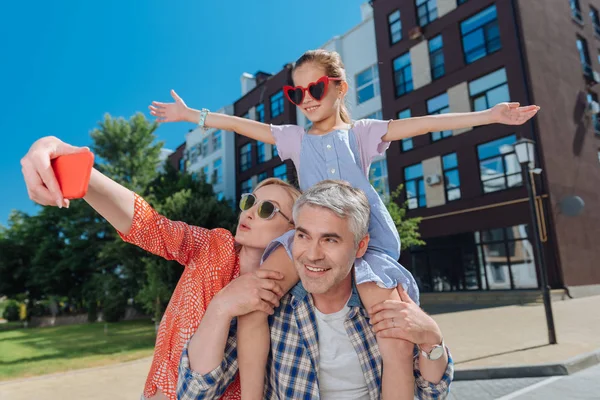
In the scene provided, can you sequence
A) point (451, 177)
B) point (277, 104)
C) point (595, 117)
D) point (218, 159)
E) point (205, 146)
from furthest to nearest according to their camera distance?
1. point (205, 146)
2. point (218, 159)
3. point (277, 104)
4. point (595, 117)
5. point (451, 177)

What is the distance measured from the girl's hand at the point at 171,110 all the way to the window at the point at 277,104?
105 ft

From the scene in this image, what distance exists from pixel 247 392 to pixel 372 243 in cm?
105

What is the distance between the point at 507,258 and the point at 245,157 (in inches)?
958

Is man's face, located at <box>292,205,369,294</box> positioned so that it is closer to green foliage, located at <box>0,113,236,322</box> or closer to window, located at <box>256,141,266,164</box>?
green foliage, located at <box>0,113,236,322</box>

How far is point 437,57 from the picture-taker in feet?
81.1

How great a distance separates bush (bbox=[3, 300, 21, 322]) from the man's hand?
1884 inches

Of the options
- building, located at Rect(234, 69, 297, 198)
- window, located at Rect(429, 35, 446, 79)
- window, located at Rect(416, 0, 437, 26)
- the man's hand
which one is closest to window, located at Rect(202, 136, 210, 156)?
building, located at Rect(234, 69, 297, 198)

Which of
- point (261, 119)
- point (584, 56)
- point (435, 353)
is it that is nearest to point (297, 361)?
point (435, 353)

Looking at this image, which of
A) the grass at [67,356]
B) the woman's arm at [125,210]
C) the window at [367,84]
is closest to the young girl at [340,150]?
the woman's arm at [125,210]

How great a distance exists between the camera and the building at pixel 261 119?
34.2 meters

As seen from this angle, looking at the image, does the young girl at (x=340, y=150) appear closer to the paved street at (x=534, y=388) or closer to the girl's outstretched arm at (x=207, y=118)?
the girl's outstretched arm at (x=207, y=118)

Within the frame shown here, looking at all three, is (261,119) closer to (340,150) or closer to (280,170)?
(280,170)

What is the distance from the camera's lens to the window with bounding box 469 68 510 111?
69.9 ft

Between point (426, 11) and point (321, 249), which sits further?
point (426, 11)
